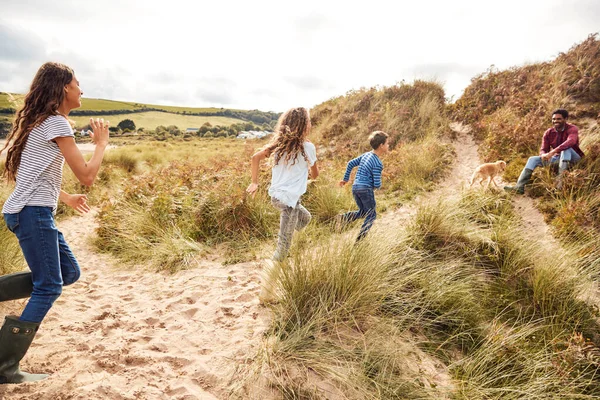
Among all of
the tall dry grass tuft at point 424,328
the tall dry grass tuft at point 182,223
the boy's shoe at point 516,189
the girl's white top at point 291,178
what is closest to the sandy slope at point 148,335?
the tall dry grass tuft at point 424,328

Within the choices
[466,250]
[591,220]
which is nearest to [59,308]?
[466,250]

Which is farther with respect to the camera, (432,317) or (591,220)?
(591,220)

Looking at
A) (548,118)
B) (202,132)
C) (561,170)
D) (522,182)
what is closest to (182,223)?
(522,182)

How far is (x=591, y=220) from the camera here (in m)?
5.41

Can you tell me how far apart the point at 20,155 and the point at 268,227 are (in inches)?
161

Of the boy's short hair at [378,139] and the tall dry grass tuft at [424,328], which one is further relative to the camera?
the boy's short hair at [378,139]

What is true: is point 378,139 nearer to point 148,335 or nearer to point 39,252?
point 148,335

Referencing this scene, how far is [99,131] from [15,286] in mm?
1394

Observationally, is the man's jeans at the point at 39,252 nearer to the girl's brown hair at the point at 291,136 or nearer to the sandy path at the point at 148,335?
the sandy path at the point at 148,335

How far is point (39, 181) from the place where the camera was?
2230mm

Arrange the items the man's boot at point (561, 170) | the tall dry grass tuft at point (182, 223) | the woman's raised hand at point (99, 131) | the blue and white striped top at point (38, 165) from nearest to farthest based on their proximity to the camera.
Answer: the blue and white striped top at point (38, 165) → the woman's raised hand at point (99, 131) → the tall dry grass tuft at point (182, 223) → the man's boot at point (561, 170)

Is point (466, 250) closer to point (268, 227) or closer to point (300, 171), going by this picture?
point (300, 171)

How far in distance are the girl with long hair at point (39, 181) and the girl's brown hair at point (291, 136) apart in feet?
5.91

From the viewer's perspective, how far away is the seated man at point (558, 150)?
644cm
